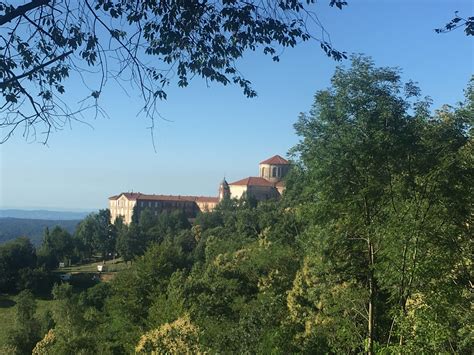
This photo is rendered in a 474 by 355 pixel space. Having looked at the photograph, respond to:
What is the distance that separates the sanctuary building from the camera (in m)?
112

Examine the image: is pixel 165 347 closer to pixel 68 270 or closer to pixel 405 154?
pixel 405 154

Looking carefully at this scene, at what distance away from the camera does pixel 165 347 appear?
1280 cm

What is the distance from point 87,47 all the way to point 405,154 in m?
9.24

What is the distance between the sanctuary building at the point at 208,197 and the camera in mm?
112125

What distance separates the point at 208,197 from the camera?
408 ft

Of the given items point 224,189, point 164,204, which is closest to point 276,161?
point 224,189

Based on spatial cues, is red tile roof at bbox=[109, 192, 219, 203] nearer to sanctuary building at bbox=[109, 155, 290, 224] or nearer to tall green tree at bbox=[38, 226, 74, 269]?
sanctuary building at bbox=[109, 155, 290, 224]

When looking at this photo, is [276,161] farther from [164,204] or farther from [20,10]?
[20,10]

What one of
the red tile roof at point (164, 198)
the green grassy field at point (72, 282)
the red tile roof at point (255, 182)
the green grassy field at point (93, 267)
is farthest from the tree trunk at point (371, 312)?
the red tile roof at point (164, 198)

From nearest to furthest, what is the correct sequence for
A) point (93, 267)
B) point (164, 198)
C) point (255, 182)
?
1. point (93, 267)
2. point (255, 182)
3. point (164, 198)

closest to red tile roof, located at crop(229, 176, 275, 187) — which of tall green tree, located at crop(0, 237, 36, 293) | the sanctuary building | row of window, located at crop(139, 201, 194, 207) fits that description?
the sanctuary building

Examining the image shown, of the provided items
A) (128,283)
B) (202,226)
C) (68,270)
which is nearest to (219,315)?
(128,283)

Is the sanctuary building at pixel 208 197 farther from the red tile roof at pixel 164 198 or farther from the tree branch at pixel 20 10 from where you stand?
the tree branch at pixel 20 10

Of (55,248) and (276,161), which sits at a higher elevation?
(276,161)
